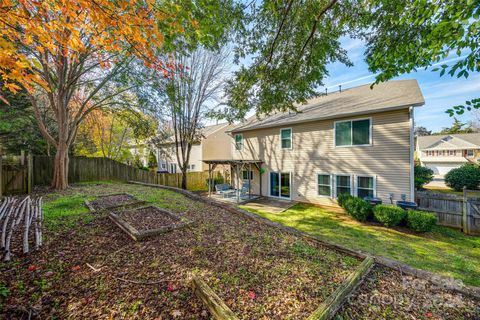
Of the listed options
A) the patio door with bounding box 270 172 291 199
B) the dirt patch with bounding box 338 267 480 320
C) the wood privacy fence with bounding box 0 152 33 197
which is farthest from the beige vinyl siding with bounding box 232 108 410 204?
the wood privacy fence with bounding box 0 152 33 197

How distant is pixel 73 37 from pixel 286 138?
34.3ft

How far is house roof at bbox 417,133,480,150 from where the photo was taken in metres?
25.1

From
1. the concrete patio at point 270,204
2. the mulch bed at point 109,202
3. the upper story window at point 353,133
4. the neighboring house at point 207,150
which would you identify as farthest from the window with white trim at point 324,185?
the neighboring house at point 207,150

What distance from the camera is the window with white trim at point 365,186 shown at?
8.92 metres

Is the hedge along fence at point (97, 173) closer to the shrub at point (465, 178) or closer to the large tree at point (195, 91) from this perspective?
the large tree at point (195, 91)

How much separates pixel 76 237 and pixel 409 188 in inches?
441

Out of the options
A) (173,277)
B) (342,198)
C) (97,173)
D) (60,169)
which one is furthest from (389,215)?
(97,173)

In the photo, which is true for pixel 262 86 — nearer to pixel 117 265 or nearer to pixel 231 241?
pixel 231 241

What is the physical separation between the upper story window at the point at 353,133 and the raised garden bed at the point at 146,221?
8.85 m

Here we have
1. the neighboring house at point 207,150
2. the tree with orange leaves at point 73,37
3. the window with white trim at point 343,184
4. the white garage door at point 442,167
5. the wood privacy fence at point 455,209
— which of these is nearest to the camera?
the tree with orange leaves at point 73,37

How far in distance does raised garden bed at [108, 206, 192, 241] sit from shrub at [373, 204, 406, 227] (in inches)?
293

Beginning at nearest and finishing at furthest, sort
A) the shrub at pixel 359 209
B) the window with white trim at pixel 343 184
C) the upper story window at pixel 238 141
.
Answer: the shrub at pixel 359 209, the window with white trim at pixel 343 184, the upper story window at pixel 238 141

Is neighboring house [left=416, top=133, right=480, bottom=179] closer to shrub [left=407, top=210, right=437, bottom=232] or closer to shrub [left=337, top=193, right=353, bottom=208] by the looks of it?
shrub [left=337, top=193, right=353, bottom=208]

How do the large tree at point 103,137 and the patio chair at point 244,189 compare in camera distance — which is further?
the large tree at point 103,137
